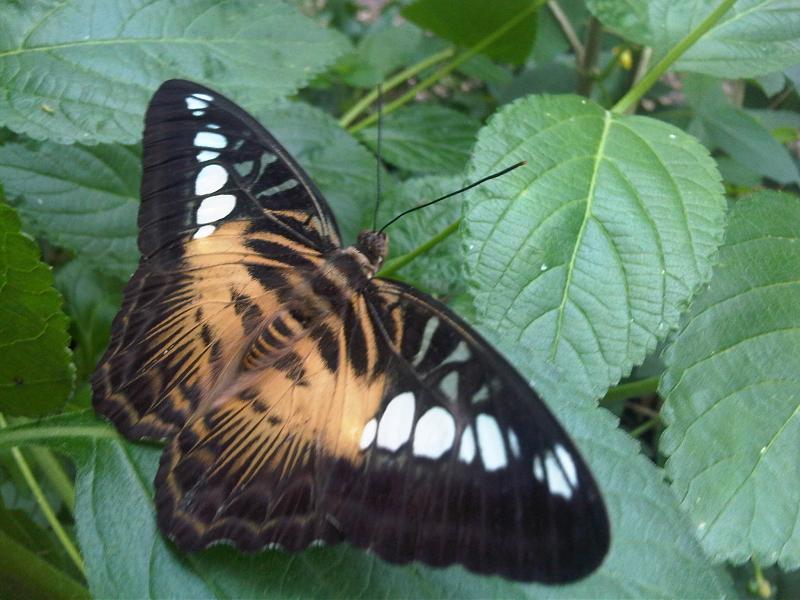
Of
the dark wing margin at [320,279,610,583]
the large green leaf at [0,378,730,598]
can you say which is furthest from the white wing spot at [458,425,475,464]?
the large green leaf at [0,378,730,598]

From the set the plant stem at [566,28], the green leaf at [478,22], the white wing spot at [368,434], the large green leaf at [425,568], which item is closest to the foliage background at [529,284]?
the large green leaf at [425,568]

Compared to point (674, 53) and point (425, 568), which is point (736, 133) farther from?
point (425, 568)

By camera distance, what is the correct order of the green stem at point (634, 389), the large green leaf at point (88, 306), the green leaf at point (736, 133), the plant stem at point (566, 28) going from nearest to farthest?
1. the green stem at point (634, 389)
2. the large green leaf at point (88, 306)
3. the green leaf at point (736, 133)
4. the plant stem at point (566, 28)

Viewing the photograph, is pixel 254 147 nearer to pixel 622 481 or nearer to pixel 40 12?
pixel 40 12

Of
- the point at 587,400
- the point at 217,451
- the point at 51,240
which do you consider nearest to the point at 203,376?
the point at 217,451

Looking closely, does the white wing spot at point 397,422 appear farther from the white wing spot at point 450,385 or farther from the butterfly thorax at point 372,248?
the butterfly thorax at point 372,248

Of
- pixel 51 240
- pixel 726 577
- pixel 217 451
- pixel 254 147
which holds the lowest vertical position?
pixel 726 577

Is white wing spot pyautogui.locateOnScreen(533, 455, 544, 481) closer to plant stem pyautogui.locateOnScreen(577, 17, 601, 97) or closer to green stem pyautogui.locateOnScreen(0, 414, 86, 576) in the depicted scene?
green stem pyautogui.locateOnScreen(0, 414, 86, 576)
